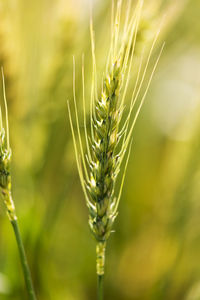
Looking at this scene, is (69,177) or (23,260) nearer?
(23,260)

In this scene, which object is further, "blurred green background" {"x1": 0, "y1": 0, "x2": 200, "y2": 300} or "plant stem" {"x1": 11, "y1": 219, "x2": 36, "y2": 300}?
"blurred green background" {"x1": 0, "y1": 0, "x2": 200, "y2": 300}

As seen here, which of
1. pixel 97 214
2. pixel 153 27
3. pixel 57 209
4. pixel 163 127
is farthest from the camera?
pixel 163 127

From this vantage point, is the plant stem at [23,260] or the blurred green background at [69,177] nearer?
the plant stem at [23,260]

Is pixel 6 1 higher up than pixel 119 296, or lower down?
higher up

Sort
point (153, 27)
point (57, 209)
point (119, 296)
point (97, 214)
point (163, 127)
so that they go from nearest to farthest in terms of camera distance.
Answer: point (97, 214), point (153, 27), point (57, 209), point (119, 296), point (163, 127)

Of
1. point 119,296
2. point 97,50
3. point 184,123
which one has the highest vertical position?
point 97,50

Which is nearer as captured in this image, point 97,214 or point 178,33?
point 97,214

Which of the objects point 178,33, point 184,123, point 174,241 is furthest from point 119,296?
point 178,33

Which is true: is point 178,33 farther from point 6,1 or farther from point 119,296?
point 119,296
